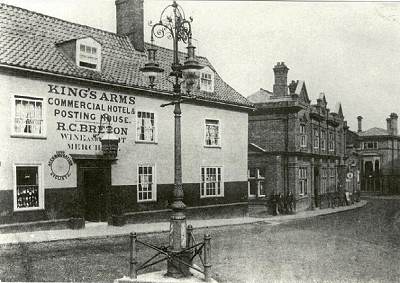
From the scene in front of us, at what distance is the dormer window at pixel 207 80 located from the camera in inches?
864

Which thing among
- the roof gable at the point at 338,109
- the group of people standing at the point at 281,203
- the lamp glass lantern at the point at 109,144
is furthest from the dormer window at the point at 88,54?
the roof gable at the point at 338,109

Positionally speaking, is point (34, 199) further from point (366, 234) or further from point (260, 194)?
point (260, 194)

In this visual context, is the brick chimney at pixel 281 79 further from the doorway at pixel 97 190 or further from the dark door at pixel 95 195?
the dark door at pixel 95 195

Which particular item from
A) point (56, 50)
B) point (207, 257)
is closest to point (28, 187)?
point (56, 50)

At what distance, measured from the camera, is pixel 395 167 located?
5512 centimetres

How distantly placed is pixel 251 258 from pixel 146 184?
26.8 feet

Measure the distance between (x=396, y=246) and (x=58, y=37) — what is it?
14.6 meters

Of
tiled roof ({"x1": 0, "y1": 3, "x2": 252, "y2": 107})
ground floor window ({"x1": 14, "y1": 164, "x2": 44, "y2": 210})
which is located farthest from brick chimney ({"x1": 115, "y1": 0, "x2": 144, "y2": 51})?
ground floor window ({"x1": 14, "y1": 164, "x2": 44, "y2": 210})

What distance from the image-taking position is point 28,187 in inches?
578

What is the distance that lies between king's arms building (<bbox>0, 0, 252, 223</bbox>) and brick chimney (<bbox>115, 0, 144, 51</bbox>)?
1.9 inches

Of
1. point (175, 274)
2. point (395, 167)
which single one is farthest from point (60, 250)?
point (395, 167)

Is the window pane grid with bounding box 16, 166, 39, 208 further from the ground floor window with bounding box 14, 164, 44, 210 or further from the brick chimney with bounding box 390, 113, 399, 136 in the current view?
the brick chimney with bounding box 390, 113, 399, 136

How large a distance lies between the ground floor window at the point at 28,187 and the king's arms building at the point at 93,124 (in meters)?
0.03

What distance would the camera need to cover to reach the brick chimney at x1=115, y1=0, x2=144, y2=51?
20688mm
